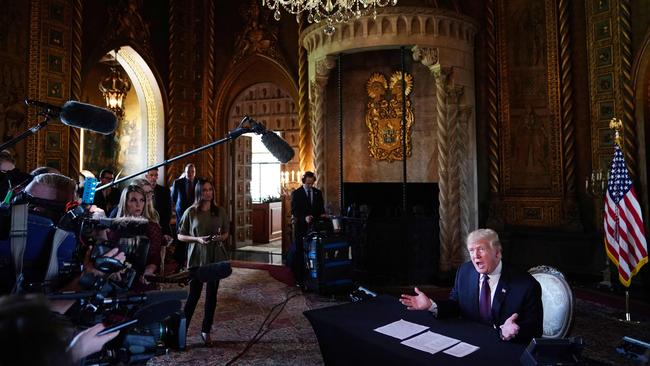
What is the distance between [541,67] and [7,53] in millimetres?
8615

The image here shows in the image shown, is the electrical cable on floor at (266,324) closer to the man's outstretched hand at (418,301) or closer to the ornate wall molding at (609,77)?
the man's outstretched hand at (418,301)

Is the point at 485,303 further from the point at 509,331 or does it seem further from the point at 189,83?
the point at 189,83

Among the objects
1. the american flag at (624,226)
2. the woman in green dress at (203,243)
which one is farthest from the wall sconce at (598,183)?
the woman in green dress at (203,243)

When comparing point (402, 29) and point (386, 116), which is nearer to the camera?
point (402, 29)

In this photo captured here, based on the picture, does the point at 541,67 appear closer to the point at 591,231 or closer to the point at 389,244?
the point at 591,231

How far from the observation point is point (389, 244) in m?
6.98

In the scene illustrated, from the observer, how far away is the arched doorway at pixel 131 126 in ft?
28.3

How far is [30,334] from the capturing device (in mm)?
830

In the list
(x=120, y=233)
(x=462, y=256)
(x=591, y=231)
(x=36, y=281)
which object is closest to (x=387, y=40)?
(x=462, y=256)

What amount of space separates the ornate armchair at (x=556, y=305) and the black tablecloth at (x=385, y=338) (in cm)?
46

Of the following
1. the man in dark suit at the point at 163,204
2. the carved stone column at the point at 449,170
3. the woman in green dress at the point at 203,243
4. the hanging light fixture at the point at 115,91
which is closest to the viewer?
the woman in green dress at the point at 203,243

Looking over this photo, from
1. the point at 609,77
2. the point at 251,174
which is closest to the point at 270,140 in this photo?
the point at 609,77

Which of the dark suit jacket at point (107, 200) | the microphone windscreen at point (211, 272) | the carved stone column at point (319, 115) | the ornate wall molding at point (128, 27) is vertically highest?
the ornate wall molding at point (128, 27)

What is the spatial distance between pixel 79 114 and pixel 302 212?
14.7 feet
